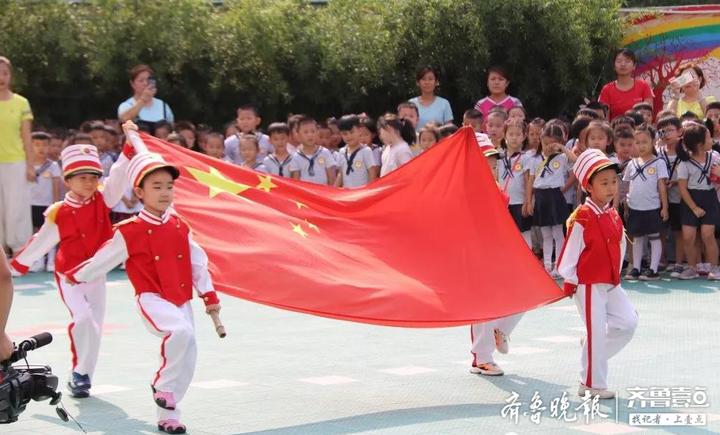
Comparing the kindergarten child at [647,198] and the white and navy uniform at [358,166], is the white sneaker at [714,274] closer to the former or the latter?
the kindergarten child at [647,198]

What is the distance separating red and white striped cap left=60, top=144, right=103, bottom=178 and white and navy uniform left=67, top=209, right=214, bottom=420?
1041 millimetres

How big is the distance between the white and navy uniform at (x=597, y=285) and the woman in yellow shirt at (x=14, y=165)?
735cm

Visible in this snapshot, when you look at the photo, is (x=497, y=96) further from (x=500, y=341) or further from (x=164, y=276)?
(x=164, y=276)

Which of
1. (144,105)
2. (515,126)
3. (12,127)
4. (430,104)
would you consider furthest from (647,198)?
(12,127)

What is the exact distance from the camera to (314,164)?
12961mm

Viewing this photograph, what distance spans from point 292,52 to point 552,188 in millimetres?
4372

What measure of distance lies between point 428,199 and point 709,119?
5.49m

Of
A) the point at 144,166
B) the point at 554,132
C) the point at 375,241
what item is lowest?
the point at 375,241

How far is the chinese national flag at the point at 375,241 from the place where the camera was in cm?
677

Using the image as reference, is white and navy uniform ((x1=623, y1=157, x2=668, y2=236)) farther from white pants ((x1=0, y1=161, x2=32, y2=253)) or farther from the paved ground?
white pants ((x1=0, y1=161, x2=32, y2=253))

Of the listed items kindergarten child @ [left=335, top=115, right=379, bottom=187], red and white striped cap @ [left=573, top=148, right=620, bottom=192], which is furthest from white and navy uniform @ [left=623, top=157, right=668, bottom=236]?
red and white striped cap @ [left=573, top=148, right=620, bottom=192]

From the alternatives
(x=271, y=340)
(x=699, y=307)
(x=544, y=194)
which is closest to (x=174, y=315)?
(x=271, y=340)

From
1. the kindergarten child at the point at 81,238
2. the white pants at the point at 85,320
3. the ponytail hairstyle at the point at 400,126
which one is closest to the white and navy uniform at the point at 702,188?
the ponytail hairstyle at the point at 400,126

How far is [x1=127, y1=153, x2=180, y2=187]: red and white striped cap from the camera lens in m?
6.54
